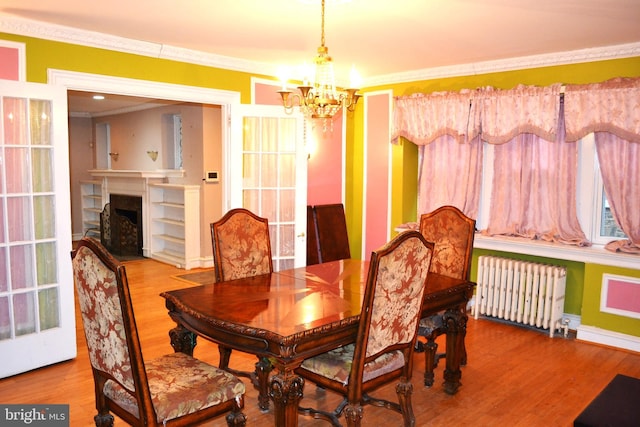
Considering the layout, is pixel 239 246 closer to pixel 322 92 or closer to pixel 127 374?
pixel 322 92

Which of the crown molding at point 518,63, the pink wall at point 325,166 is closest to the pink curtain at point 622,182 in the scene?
the crown molding at point 518,63

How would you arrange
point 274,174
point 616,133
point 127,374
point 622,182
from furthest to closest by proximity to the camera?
point 274,174
point 622,182
point 616,133
point 127,374

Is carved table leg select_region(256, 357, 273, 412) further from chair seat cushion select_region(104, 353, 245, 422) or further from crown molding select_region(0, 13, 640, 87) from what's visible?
crown molding select_region(0, 13, 640, 87)

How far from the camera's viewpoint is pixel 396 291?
8.09 feet

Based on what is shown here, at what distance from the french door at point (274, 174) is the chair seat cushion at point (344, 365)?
2354 mm

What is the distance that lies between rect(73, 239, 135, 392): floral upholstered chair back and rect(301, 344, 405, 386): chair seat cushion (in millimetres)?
901

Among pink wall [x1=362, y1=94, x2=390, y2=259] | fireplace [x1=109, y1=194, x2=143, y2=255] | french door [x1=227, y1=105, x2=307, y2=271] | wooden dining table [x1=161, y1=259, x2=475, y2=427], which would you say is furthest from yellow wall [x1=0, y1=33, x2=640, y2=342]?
fireplace [x1=109, y1=194, x2=143, y2=255]

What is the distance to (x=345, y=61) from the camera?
4.89 metres

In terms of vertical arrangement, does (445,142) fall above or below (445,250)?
above

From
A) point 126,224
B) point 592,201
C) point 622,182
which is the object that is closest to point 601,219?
point 592,201

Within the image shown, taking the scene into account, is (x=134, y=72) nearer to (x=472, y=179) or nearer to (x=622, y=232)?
(x=472, y=179)

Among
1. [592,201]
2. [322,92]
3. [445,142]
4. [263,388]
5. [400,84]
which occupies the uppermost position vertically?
[400,84]

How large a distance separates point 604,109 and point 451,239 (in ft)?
5.84

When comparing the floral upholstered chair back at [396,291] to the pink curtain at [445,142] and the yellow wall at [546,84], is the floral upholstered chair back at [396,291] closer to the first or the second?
the yellow wall at [546,84]
